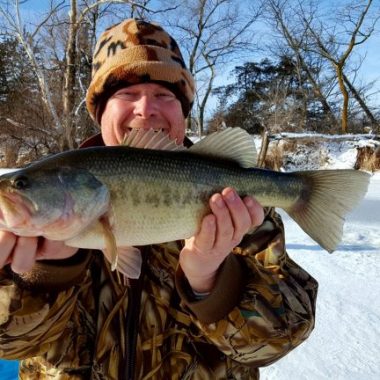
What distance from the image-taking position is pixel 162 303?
1541mm

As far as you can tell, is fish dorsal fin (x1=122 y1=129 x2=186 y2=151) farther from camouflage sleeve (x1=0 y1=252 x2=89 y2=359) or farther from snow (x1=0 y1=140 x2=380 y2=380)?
snow (x1=0 y1=140 x2=380 y2=380)

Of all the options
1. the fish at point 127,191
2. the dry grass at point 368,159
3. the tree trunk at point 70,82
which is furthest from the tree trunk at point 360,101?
the fish at point 127,191

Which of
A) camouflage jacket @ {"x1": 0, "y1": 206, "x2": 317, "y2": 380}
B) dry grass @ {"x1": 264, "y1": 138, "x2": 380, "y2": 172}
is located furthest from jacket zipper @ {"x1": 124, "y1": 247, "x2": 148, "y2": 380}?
dry grass @ {"x1": 264, "y1": 138, "x2": 380, "y2": 172}

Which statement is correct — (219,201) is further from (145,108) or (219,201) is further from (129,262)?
(145,108)

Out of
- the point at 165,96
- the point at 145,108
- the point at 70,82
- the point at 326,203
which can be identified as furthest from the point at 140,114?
the point at 70,82

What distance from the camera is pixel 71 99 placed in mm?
12344

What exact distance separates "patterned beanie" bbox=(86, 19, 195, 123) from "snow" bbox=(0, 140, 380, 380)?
1.54 m

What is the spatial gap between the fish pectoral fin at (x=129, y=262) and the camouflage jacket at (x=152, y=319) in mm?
161

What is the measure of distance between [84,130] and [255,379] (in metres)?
15.7

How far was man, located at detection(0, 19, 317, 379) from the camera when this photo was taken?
129 centimetres

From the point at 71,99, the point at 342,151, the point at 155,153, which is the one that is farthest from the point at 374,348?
the point at 342,151

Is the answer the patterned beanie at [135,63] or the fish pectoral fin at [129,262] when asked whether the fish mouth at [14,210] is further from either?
the patterned beanie at [135,63]

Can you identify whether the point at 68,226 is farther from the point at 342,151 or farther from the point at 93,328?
the point at 342,151

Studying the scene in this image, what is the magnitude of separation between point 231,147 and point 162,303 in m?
0.63
